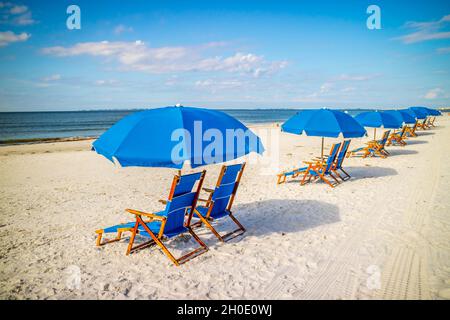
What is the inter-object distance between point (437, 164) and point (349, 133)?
18.8ft

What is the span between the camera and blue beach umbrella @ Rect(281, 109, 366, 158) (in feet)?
23.6

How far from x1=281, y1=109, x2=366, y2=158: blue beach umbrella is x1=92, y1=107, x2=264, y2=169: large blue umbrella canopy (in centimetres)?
351

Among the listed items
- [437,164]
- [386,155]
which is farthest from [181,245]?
[386,155]

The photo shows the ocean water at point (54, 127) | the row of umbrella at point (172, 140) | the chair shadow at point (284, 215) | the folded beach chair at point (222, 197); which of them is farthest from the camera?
the ocean water at point (54, 127)

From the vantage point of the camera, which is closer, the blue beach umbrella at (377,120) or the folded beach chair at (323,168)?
the folded beach chair at (323,168)

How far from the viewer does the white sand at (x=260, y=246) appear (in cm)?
349

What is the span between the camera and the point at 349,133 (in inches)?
288

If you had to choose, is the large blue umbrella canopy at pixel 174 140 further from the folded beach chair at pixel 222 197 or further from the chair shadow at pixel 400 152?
the chair shadow at pixel 400 152

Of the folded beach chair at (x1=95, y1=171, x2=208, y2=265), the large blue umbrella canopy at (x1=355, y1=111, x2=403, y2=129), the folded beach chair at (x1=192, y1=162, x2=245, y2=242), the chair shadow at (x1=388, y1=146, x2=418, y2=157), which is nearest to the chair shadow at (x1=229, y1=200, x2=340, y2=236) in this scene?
the folded beach chair at (x1=192, y1=162, x2=245, y2=242)

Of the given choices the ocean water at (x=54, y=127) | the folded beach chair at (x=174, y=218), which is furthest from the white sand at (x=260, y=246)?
the ocean water at (x=54, y=127)

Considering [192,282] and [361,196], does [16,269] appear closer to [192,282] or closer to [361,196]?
[192,282]

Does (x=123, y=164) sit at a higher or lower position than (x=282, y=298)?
higher

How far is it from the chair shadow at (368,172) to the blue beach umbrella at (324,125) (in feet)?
6.38

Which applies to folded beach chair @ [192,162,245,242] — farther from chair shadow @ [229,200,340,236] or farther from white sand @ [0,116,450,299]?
chair shadow @ [229,200,340,236]
